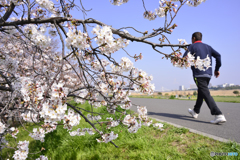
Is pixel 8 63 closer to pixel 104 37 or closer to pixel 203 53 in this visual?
pixel 104 37

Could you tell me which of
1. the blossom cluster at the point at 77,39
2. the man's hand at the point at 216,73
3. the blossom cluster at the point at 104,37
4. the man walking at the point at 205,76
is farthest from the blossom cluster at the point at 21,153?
the man's hand at the point at 216,73

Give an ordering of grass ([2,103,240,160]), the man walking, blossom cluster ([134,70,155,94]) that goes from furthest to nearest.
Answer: the man walking → grass ([2,103,240,160]) → blossom cluster ([134,70,155,94])

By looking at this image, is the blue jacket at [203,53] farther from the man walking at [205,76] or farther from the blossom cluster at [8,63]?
the blossom cluster at [8,63]

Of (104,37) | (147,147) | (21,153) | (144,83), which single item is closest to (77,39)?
(104,37)

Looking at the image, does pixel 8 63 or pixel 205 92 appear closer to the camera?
pixel 8 63

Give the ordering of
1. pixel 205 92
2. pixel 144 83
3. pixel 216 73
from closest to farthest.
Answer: pixel 144 83 < pixel 205 92 < pixel 216 73

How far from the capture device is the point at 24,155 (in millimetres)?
2732

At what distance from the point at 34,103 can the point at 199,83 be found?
3840 mm

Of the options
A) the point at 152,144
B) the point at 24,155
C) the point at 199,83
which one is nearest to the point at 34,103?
the point at 24,155

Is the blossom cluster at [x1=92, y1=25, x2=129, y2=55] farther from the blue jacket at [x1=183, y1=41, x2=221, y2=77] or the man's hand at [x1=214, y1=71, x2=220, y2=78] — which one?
the man's hand at [x1=214, y1=71, x2=220, y2=78]

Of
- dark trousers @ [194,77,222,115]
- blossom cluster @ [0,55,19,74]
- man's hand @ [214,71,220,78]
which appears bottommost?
A: dark trousers @ [194,77,222,115]

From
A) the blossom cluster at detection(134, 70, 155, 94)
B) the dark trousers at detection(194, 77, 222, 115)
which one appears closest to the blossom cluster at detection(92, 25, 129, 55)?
the blossom cluster at detection(134, 70, 155, 94)

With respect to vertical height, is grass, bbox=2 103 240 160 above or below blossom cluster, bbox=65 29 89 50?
below

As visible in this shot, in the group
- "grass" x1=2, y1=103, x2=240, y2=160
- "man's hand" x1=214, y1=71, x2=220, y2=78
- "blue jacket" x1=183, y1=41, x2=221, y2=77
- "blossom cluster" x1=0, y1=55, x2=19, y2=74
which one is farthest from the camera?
"man's hand" x1=214, y1=71, x2=220, y2=78
